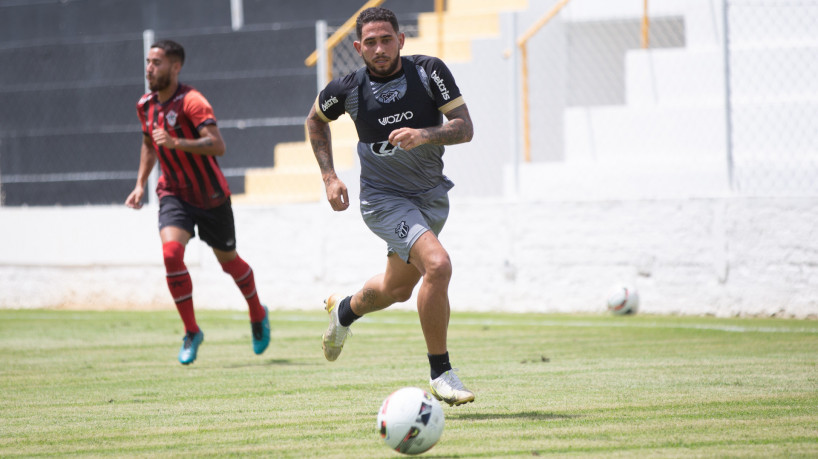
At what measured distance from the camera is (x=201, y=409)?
559cm

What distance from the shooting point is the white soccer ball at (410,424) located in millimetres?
4215

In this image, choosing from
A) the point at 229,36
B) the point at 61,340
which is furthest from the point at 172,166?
the point at 229,36

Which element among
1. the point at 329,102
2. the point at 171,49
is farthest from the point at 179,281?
the point at 329,102

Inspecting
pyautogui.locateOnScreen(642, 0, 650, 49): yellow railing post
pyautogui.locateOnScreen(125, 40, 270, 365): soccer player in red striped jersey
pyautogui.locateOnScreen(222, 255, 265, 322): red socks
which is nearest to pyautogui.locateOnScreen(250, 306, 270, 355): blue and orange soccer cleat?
pyautogui.locateOnScreen(125, 40, 270, 365): soccer player in red striped jersey

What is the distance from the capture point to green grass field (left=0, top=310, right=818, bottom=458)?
14.8 ft

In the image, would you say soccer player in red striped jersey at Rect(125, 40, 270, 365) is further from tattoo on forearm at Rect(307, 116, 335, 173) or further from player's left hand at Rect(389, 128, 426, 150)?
player's left hand at Rect(389, 128, 426, 150)

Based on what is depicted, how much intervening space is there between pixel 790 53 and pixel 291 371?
7.00 metres

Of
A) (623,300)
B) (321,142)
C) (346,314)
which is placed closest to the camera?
(321,142)

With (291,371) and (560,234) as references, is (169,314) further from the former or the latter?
(291,371)

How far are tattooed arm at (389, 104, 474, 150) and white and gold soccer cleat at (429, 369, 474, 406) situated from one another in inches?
43.4

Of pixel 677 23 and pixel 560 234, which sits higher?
pixel 677 23

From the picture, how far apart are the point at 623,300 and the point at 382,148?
5661 millimetres

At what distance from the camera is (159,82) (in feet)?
26.6

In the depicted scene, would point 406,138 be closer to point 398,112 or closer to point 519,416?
Result: point 398,112
